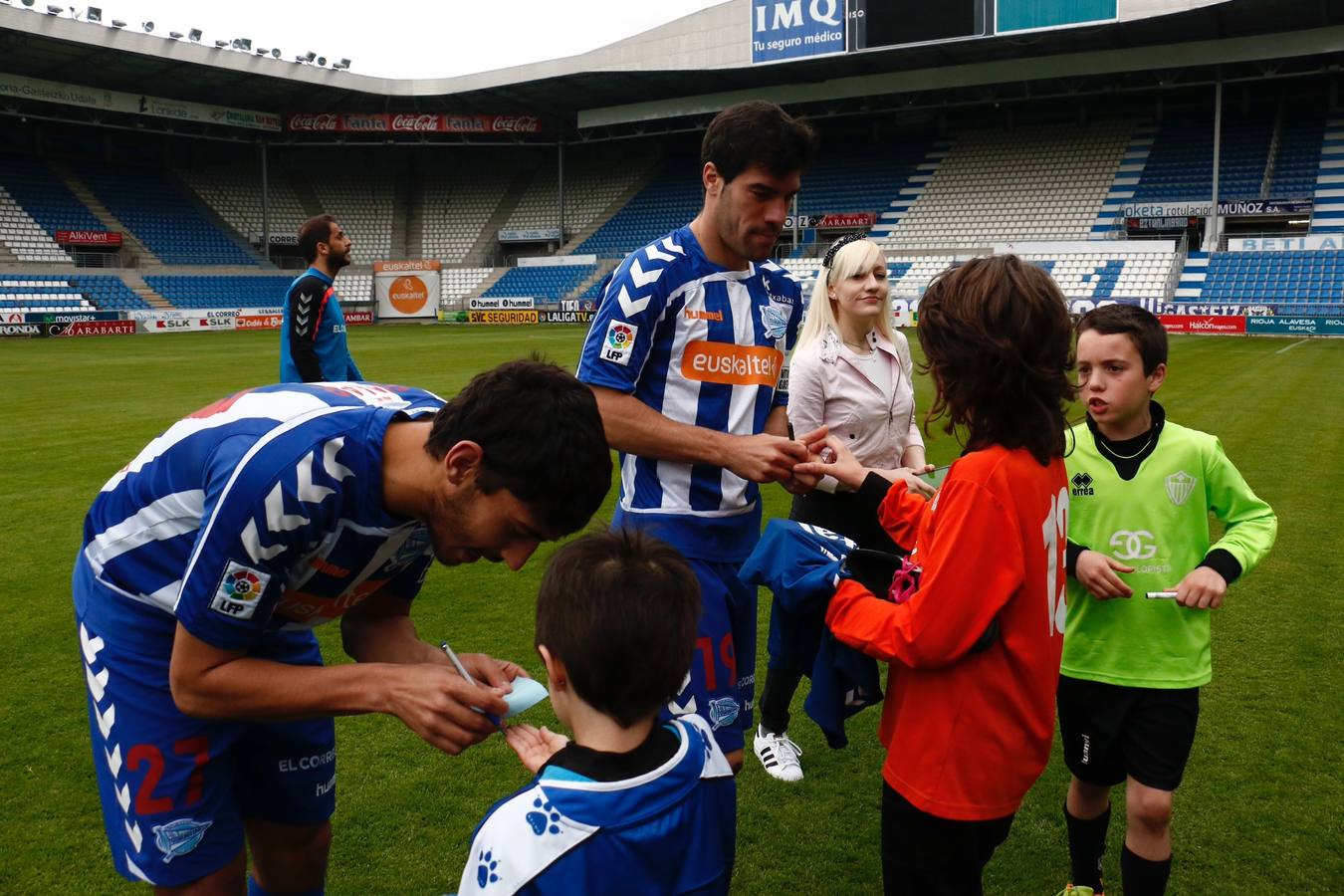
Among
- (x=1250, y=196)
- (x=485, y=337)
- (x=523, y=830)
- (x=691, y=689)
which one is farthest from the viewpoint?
(x=1250, y=196)

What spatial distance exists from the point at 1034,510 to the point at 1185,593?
2.68 ft

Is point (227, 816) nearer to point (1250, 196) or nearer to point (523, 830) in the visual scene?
point (523, 830)

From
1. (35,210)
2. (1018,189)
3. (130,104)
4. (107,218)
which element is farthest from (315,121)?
(1018,189)

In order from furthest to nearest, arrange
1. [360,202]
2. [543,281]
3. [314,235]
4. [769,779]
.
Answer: [360,202] < [543,281] < [314,235] < [769,779]

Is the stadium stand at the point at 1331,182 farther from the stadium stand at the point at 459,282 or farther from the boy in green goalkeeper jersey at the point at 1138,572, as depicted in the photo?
the boy in green goalkeeper jersey at the point at 1138,572

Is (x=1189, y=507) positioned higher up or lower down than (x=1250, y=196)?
lower down

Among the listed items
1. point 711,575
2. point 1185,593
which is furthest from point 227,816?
point 1185,593

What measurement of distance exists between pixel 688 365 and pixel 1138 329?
4.39 ft

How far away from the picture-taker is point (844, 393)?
14.0 feet

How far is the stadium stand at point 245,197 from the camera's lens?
4872cm

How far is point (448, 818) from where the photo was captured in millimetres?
3666

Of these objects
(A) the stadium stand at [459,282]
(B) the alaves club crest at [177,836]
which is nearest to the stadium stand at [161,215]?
(A) the stadium stand at [459,282]

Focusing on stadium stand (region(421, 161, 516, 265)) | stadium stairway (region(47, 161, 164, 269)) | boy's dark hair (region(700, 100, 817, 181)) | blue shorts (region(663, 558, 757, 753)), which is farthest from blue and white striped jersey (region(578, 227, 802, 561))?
stadium stand (region(421, 161, 516, 265))

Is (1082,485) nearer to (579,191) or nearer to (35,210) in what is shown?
(35,210)
